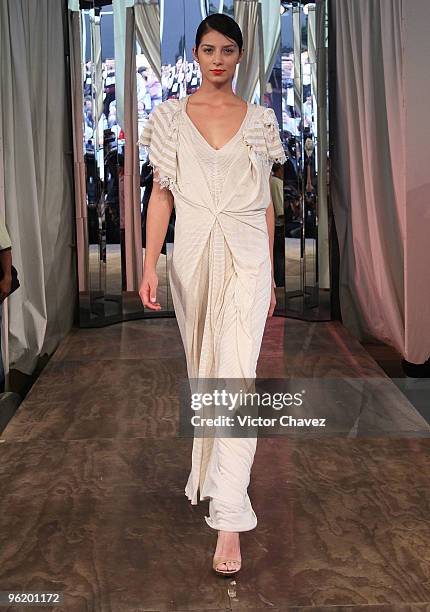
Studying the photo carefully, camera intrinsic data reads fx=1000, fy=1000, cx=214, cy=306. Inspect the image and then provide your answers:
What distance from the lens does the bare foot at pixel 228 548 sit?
219cm

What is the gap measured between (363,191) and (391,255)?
18.7 inches

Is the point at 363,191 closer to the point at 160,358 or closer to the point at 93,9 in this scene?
the point at 160,358

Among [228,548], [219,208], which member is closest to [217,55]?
[219,208]

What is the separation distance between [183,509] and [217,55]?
1153 millimetres

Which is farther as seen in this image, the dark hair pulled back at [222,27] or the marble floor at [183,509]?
the dark hair pulled back at [222,27]

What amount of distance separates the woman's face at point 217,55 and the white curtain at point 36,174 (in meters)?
1.72

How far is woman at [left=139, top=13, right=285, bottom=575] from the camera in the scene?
7.70 ft

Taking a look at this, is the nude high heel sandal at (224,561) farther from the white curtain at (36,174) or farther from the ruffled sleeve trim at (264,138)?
the white curtain at (36,174)

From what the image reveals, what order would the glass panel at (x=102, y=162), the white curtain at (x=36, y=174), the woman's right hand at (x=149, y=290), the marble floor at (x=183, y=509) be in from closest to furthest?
the marble floor at (x=183, y=509) < the woman's right hand at (x=149, y=290) < the white curtain at (x=36, y=174) < the glass panel at (x=102, y=162)

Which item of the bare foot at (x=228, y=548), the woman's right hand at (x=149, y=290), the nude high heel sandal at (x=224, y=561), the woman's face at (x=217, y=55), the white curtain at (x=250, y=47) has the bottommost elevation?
the nude high heel sandal at (x=224, y=561)

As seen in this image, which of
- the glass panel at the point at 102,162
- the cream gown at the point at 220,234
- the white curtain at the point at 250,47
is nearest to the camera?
the cream gown at the point at 220,234

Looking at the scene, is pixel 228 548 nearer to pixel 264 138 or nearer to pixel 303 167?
pixel 264 138

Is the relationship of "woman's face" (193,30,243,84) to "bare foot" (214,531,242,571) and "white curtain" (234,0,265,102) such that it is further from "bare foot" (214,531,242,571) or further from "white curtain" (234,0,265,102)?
"white curtain" (234,0,265,102)

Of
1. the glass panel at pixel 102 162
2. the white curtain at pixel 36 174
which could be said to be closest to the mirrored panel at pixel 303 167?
the glass panel at pixel 102 162
